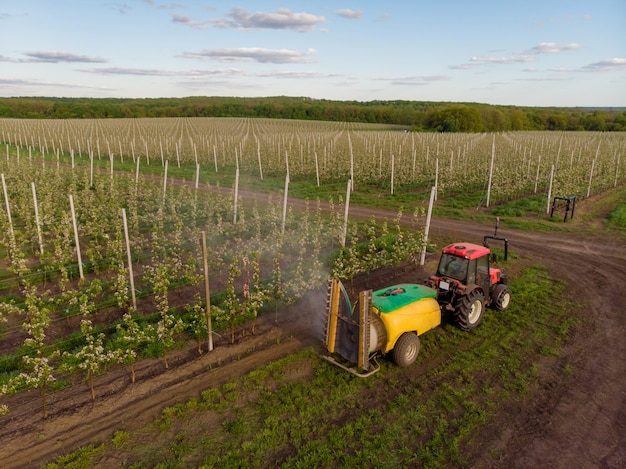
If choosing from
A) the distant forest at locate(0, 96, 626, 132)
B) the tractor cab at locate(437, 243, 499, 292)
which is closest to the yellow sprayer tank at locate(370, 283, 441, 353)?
the tractor cab at locate(437, 243, 499, 292)

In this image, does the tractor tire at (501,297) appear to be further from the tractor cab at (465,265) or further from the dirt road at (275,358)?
the dirt road at (275,358)

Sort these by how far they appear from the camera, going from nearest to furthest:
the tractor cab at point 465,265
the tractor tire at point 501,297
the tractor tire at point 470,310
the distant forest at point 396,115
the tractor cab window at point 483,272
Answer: the tractor tire at point 470,310 → the tractor cab at point 465,265 → the tractor cab window at point 483,272 → the tractor tire at point 501,297 → the distant forest at point 396,115

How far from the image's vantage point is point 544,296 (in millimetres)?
10430

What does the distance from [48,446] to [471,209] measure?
18568mm

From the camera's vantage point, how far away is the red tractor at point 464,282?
26.7ft

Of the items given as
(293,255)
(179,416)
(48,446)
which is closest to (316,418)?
(179,416)

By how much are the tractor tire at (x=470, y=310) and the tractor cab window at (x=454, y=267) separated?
426mm

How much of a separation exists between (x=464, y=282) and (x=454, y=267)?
355 mm

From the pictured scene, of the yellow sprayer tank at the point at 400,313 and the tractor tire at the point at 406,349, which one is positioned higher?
the yellow sprayer tank at the point at 400,313

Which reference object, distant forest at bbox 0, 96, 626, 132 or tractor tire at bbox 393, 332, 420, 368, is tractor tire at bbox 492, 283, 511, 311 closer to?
tractor tire at bbox 393, 332, 420, 368

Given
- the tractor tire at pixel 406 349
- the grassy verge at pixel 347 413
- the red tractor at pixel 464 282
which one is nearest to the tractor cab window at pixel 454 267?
the red tractor at pixel 464 282

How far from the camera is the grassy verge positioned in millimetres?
5301

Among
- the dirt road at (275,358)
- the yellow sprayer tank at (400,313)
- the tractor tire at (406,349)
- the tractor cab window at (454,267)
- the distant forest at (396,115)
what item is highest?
the distant forest at (396,115)

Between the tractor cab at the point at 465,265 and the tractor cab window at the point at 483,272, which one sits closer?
the tractor cab at the point at 465,265
